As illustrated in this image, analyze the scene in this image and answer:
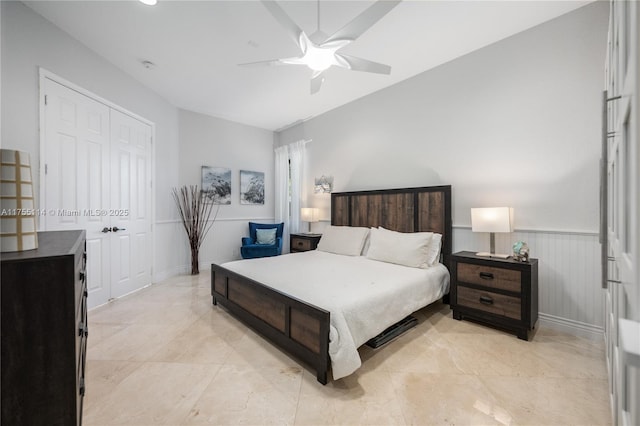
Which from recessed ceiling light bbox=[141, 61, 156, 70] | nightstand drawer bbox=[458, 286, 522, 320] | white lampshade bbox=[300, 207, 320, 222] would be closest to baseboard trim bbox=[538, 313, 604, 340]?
nightstand drawer bbox=[458, 286, 522, 320]

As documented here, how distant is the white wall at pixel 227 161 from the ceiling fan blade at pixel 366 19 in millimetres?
3713

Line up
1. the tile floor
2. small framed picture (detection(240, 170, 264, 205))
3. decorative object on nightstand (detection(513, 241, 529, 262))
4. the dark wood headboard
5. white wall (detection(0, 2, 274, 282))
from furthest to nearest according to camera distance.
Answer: small framed picture (detection(240, 170, 264, 205))
the dark wood headboard
decorative object on nightstand (detection(513, 241, 529, 262))
white wall (detection(0, 2, 274, 282))
the tile floor

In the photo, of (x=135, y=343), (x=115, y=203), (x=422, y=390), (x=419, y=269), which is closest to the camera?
(x=422, y=390)

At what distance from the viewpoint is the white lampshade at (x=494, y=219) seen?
8.14 ft

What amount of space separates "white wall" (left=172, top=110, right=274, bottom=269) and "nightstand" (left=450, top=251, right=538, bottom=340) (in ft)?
13.5

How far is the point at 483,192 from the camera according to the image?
295cm

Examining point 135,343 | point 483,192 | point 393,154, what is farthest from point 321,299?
point 393,154

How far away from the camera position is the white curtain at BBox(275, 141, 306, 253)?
5.36 m

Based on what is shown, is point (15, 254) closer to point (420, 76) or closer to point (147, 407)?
point (147, 407)

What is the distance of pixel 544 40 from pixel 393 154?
6.17 feet

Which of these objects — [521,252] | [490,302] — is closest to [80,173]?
[490,302]

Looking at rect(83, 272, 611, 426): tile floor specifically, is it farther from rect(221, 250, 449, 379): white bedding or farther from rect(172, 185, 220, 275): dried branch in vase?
rect(172, 185, 220, 275): dried branch in vase

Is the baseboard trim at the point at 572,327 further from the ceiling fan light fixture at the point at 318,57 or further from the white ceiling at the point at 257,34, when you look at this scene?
the ceiling fan light fixture at the point at 318,57

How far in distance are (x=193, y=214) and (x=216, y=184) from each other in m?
0.74
